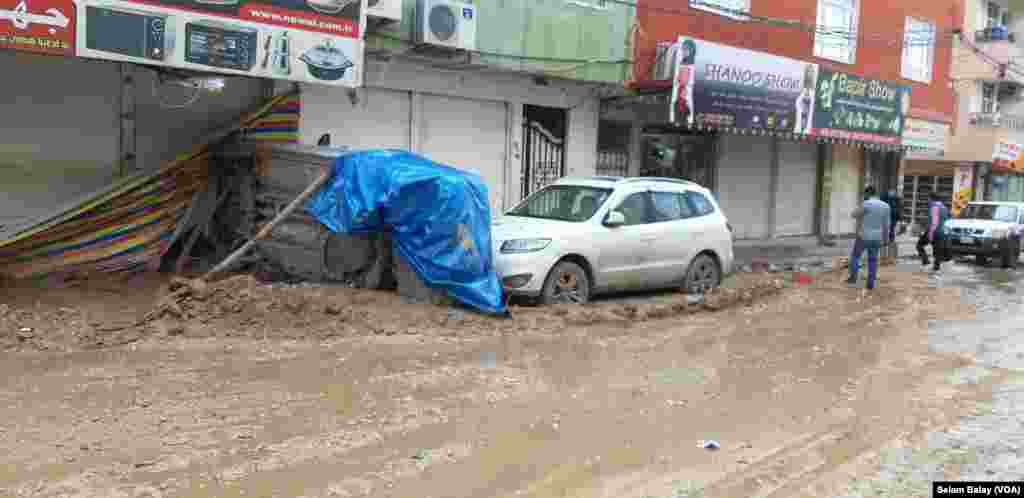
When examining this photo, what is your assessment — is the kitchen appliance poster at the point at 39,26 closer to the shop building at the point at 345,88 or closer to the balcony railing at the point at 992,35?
the shop building at the point at 345,88

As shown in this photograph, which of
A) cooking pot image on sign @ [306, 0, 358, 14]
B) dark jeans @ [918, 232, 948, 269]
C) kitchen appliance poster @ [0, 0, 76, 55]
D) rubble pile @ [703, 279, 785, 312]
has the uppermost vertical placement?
cooking pot image on sign @ [306, 0, 358, 14]

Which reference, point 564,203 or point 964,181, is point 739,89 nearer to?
point 564,203

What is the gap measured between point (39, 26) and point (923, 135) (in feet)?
72.9

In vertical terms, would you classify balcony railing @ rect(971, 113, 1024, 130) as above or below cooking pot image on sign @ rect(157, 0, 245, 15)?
above

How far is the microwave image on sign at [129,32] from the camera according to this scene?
360 inches

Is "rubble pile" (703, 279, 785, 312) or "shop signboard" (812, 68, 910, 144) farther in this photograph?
"shop signboard" (812, 68, 910, 144)

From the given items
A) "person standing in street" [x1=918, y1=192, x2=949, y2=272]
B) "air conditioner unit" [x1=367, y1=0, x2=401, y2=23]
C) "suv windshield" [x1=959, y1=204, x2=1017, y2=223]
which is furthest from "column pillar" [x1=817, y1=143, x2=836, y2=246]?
"air conditioner unit" [x1=367, y1=0, x2=401, y2=23]

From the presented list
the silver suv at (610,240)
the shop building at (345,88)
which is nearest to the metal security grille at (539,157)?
the shop building at (345,88)

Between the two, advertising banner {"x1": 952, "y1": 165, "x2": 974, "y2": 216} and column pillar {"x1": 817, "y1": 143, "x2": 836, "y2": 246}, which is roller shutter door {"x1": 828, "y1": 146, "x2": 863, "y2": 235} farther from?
advertising banner {"x1": 952, "y1": 165, "x2": 974, "y2": 216}

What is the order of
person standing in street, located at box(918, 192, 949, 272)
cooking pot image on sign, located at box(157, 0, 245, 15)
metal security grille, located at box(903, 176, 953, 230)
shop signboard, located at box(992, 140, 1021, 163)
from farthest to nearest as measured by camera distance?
metal security grille, located at box(903, 176, 953, 230) → shop signboard, located at box(992, 140, 1021, 163) → person standing in street, located at box(918, 192, 949, 272) → cooking pot image on sign, located at box(157, 0, 245, 15)

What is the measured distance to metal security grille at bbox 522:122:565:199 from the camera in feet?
52.7

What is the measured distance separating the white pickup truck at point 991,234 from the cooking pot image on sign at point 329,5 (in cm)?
1438

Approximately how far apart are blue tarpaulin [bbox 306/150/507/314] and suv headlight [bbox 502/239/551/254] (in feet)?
1.48

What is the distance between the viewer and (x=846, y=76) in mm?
19594
